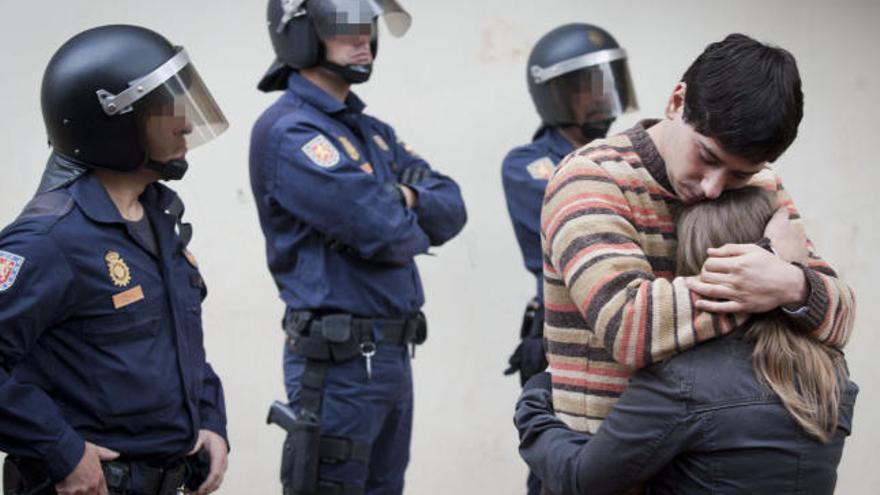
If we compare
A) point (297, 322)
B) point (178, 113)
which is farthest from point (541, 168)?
point (178, 113)

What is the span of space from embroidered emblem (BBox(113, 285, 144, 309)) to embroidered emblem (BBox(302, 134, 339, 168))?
0.76 m

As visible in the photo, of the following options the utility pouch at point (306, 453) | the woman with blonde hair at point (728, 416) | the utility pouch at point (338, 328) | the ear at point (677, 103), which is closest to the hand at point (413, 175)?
the utility pouch at point (338, 328)

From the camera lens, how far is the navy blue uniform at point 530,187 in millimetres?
3277

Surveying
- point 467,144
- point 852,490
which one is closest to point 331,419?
point 467,144

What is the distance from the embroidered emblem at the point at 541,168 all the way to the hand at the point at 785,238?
1740 mm

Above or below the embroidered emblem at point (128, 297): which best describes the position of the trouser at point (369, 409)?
below

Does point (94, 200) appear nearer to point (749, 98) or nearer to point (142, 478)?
point (142, 478)

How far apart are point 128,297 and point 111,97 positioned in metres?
0.41

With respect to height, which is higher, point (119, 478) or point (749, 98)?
point (749, 98)

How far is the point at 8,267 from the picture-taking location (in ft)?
6.11

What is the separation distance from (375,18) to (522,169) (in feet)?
2.32

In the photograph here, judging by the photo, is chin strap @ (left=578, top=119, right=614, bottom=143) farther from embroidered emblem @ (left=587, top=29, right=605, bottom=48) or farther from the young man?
the young man

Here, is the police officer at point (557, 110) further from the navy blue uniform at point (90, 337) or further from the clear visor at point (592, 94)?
the navy blue uniform at point (90, 337)

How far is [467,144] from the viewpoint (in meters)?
3.84
